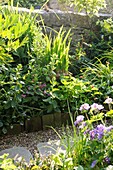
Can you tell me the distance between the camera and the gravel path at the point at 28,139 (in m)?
2.49

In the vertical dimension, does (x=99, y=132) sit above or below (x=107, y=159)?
above

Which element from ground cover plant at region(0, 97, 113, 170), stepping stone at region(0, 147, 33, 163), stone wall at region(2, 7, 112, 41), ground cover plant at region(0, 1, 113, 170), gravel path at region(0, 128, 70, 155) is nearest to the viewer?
ground cover plant at region(0, 97, 113, 170)

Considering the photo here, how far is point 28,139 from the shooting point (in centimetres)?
262

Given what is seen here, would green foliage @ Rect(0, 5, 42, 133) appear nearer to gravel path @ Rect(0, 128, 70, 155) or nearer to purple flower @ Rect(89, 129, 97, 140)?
gravel path @ Rect(0, 128, 70, 155)

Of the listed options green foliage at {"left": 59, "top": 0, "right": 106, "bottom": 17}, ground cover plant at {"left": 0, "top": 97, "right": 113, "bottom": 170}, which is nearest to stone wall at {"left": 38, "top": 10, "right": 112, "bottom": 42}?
green foliage at {"left": 59, "top": 0, "right": 106, "bottom": 17}

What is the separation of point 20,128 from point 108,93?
981mm

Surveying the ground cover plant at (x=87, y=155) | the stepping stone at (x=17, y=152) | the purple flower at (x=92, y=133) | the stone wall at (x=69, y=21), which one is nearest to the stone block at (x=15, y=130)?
the stepping stone at (x=17, y=152)

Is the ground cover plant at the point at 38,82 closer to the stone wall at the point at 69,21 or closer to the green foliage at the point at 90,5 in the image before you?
the stone wall at the point at 69,21

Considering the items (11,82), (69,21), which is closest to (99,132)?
(11,82)

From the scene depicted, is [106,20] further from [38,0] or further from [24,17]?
[38,0]

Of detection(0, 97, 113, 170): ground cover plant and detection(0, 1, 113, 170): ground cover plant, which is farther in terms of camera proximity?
detection(0, 1, 113, 170): ground cover plant

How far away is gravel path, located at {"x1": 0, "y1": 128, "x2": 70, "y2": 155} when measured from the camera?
2.49m

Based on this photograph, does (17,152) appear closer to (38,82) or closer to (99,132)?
(38,82)

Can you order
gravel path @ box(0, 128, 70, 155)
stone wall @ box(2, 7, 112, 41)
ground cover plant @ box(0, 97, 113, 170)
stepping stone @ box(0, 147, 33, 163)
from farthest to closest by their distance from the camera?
stone wall @ box(2, 7, 112, 41), gravel path @ box(0, 128, 70, 155), stepping stone @ box(0, 147, 33, 163), ground cover plant @ box(0, 97, 113, 170)
